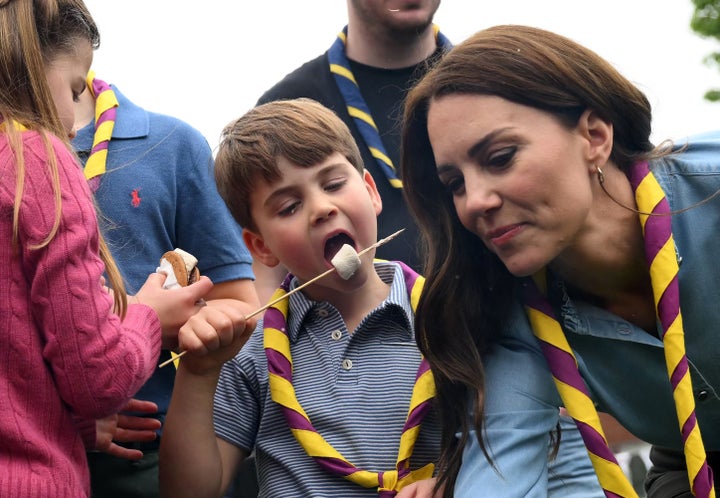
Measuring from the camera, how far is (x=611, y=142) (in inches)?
110

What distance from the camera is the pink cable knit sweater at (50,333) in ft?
7.65

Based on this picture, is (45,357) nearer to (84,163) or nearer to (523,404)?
(84,163)

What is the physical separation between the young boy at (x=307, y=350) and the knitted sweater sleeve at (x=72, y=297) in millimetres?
564

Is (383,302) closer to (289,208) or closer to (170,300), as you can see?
(289,208)

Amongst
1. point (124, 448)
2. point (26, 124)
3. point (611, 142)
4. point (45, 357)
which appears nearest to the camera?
point (45, 357)

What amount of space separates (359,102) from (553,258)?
1.62m

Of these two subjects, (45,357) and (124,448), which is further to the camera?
(124,448)

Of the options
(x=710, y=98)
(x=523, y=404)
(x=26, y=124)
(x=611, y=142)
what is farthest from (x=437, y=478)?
(x=710, y=98)

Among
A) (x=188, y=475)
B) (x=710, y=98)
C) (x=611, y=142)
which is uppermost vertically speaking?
(x=611, y=142)

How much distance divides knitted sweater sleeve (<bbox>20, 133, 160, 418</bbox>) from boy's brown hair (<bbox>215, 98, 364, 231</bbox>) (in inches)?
33.9

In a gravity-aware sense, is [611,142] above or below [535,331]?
above

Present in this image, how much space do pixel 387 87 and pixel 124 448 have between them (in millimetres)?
1922

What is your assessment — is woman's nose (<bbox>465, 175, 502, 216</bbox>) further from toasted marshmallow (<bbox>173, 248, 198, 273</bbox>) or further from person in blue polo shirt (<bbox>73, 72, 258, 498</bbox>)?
person in blue polo shirt (<bbox>73, 72, 258, 498</bbox>)

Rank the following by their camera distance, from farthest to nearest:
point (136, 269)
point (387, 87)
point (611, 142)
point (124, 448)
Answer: point (387, 87) < point (136, 269) < point (124, 448) < point (611, 142)
